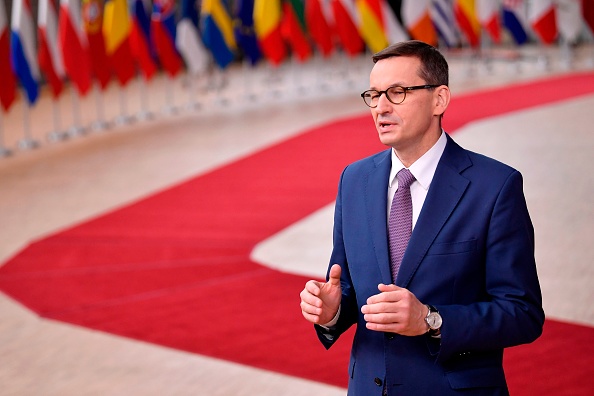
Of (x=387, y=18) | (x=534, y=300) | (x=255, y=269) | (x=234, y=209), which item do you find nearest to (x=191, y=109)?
(x=387, y=18)

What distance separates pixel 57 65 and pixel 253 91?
20.1 ft

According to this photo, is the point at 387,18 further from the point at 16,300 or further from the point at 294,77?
the point at 16,300

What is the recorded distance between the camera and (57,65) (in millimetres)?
12359

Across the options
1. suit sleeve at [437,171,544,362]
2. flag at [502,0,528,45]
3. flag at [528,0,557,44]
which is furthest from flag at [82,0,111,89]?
suit sleeve at [437,171,544,362]

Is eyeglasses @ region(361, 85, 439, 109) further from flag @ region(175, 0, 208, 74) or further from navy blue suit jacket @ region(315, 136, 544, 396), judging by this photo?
flag @ region(175, 0, 208, 74)

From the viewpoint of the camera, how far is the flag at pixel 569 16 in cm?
1546

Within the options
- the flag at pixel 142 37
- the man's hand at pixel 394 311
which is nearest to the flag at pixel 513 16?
the flag at pixel 142 37

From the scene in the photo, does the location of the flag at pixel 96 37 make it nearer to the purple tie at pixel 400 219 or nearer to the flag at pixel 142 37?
the flag at pixel 142 37

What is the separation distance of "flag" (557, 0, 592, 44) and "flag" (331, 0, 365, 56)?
11.5 feet

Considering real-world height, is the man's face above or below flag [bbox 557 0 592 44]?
below

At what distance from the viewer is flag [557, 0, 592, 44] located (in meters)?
15.5

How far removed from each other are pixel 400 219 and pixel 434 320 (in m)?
0.28

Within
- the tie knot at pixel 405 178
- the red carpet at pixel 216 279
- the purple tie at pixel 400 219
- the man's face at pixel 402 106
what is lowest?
the red carpet at pixel 216 279

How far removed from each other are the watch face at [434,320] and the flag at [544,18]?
46.9 ft
